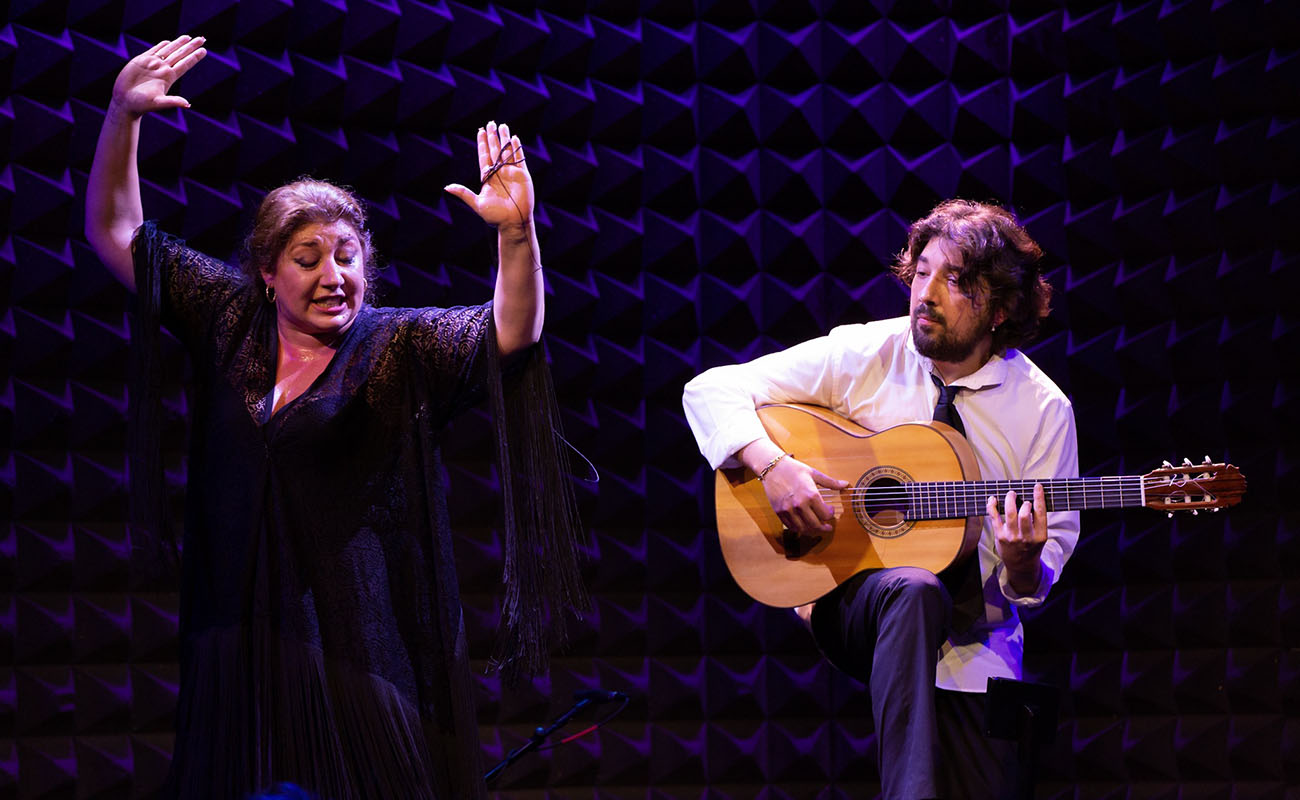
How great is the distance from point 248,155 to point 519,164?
1.49 metres

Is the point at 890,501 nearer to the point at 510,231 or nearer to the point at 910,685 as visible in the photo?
the point at 910,685

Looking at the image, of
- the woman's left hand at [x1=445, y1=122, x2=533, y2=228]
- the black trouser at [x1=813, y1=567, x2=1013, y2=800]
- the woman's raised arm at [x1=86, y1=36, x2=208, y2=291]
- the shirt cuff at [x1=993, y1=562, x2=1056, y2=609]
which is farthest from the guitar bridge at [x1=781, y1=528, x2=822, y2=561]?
the woman's raised arm at [x1=86, y1=36, x2=208, y2=291]

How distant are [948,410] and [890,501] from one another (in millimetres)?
338

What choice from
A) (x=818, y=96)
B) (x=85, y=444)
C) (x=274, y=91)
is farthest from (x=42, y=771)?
(x=818, y=96)

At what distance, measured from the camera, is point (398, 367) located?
2508 mm

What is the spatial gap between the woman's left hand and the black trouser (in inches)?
47.5

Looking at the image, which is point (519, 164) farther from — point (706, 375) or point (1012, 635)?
point (1012, 635)

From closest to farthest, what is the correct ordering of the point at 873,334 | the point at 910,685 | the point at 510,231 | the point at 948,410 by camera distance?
the point at 510,231
the point at 910,685
the point at 948,410
the point at 873,334

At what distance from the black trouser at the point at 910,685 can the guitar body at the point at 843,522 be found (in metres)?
0.09

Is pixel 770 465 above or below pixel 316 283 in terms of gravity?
below

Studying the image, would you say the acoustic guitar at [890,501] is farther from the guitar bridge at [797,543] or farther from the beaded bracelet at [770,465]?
the beaded bracelet at [770,465]

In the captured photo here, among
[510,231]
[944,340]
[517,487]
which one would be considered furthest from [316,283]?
[944,340]

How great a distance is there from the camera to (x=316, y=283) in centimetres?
253

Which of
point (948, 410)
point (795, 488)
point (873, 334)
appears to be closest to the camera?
point (795, 488)
